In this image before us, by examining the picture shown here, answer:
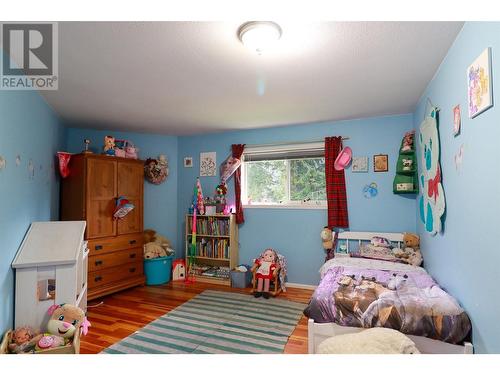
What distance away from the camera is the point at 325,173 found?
362cm

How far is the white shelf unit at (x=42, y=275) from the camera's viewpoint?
6.73 ft

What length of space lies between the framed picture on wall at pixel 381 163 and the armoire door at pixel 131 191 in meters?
3.23

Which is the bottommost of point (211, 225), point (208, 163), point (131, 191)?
point (211, 225)

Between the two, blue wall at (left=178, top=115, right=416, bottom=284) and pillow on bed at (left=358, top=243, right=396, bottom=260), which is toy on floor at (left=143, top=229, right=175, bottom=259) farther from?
pillow on bed at (left=358, top=243, right=396, bottom=260)

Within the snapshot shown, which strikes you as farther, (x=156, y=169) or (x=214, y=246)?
(x=156, y=169)

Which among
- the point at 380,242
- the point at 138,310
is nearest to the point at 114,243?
the point at 138,310

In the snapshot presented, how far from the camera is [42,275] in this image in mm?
2123

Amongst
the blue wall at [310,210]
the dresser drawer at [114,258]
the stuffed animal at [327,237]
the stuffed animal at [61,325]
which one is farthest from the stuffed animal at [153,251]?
the stuffed animal at [327,237]

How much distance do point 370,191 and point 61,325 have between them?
342 cm

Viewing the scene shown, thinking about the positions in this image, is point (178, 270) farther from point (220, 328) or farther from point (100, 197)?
point (220, 328)

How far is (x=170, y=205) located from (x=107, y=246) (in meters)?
1.29

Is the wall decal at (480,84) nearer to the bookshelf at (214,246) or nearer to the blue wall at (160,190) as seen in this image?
the bookshelf at (214,246)

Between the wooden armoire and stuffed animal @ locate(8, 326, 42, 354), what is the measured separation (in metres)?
1.21
